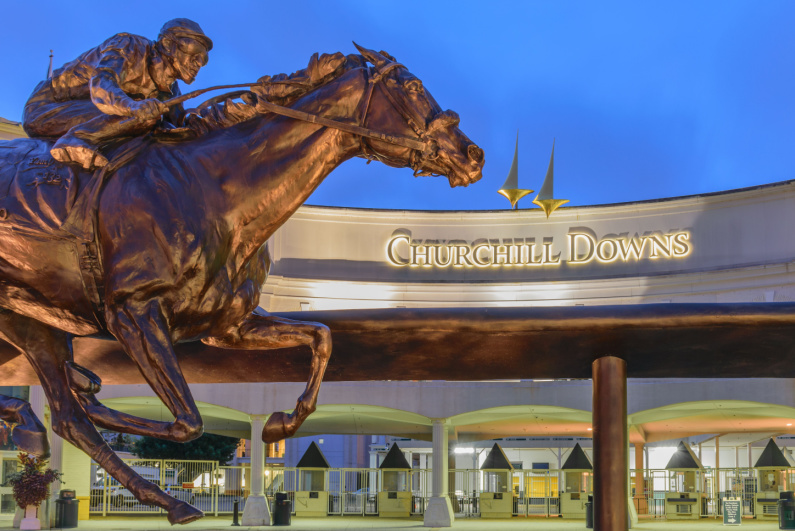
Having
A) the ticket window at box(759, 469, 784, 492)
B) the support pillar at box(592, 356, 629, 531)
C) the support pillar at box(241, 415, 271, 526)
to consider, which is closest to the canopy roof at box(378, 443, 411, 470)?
the support pillar at box(241, 415, 271, 526)

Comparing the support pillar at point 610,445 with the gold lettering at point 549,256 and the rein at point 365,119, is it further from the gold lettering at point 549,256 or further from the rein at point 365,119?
the gold lettering at point 549,256

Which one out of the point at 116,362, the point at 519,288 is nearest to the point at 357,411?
the point at 519,288

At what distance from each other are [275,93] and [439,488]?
26211 mm

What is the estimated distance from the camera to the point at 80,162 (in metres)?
4.00

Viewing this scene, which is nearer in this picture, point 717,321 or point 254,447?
point 717,321

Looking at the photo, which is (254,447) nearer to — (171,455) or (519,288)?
(519,288)

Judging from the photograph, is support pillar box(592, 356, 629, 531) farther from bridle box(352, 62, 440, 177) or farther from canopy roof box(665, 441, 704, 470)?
canopy roof box(665, 441, 704, 470)

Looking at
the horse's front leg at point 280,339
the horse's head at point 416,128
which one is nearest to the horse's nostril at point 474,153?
the horse's head at point 416,128

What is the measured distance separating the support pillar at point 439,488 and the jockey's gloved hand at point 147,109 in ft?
85.2

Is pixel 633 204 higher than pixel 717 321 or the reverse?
higher

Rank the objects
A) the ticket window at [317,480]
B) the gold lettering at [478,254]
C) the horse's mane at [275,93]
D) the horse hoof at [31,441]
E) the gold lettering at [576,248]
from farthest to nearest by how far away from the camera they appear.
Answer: the gold lettering at [478,254] → the gold lettering at [576,248] → the ticket window at [317,480] → the horse's mane at [275,93] → the horse hoof at [31,441]

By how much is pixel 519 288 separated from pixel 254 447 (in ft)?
41.1

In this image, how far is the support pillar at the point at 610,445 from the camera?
5758 millimetres

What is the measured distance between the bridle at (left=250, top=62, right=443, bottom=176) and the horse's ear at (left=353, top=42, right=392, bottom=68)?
3 centimetres
